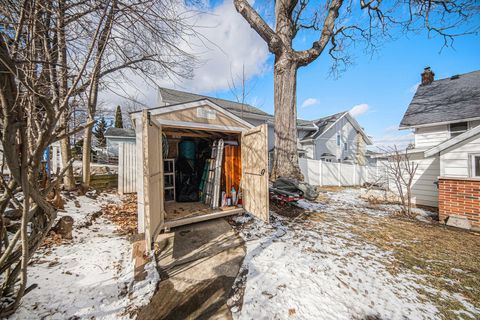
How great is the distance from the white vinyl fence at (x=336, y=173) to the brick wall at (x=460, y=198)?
506 centimetres

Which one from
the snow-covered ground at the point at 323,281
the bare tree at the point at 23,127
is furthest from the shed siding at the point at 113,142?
the snow-covered ground at the point at 323,281

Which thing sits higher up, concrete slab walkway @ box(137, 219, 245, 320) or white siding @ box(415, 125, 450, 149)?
white siding @ box(415, 125, 450, 149)

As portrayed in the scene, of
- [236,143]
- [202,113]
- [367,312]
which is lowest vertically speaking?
[367,312]

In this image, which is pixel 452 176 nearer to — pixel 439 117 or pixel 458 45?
pixel 439 117

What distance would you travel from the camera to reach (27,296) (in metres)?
1.89

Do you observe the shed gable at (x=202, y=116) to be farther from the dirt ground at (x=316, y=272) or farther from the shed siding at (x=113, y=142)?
the shed siding at (x=113, y=142)

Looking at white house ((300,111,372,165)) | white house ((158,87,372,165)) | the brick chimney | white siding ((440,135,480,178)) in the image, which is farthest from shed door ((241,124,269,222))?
the brick chimney

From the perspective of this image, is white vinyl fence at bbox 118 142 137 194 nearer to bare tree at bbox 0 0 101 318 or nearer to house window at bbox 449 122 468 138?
bare tree at bbox 0 0 101 318

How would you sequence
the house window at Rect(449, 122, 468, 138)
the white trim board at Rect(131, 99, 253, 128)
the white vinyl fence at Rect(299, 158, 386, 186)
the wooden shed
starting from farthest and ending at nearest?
the white vinyl fence at Rect(299, 158, 386, 186) < the house window at Rect(449, 122, 468, 138) < the white trim board at Rect(131, 99, 253, 128) < the wooden shed

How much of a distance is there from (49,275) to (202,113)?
3558 millimetres

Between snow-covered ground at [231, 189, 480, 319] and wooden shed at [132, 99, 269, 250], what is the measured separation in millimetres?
974

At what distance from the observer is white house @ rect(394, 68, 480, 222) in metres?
4.80

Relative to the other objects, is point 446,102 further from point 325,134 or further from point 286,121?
point 286,121

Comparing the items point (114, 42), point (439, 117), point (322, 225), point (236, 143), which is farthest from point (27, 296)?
point (439, 117)
